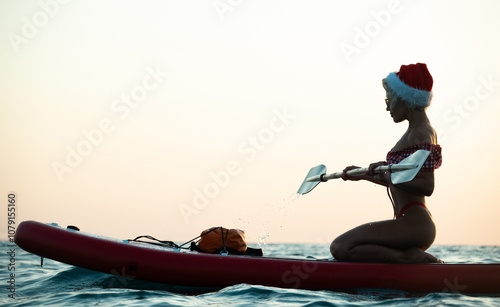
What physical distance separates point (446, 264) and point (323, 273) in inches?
42.1

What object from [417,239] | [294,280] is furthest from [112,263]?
[417,239]

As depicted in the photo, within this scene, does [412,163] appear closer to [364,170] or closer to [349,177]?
[364,170]

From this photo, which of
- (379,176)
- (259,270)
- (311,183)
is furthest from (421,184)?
(259,270)

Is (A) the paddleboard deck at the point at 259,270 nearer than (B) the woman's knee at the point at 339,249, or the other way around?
(A) the paddleboard deck at the point at 259,270

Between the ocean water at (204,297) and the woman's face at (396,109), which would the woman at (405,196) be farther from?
the ocean water at (204,297)

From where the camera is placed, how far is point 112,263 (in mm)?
4855

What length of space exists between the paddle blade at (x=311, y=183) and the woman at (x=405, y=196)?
64 cm

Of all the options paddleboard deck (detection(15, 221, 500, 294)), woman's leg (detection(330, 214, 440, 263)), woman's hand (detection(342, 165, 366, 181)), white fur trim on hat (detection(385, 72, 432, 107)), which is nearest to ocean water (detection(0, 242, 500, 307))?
paddleboard deck (detection(15, 221, 500, 294))

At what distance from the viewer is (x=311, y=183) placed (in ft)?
18.8

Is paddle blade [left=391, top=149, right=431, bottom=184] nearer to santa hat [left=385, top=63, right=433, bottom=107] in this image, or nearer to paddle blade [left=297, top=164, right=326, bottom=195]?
santa hat [left=385, top=63, right=433, bottom=107]

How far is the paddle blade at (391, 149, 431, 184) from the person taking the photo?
169 inches

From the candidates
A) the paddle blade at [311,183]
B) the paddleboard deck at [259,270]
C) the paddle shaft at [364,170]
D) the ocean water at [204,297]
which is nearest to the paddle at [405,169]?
the paddle shaft at [364,170]

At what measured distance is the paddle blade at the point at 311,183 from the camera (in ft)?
18.6

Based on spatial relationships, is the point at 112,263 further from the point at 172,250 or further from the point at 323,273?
the point at 323,273
